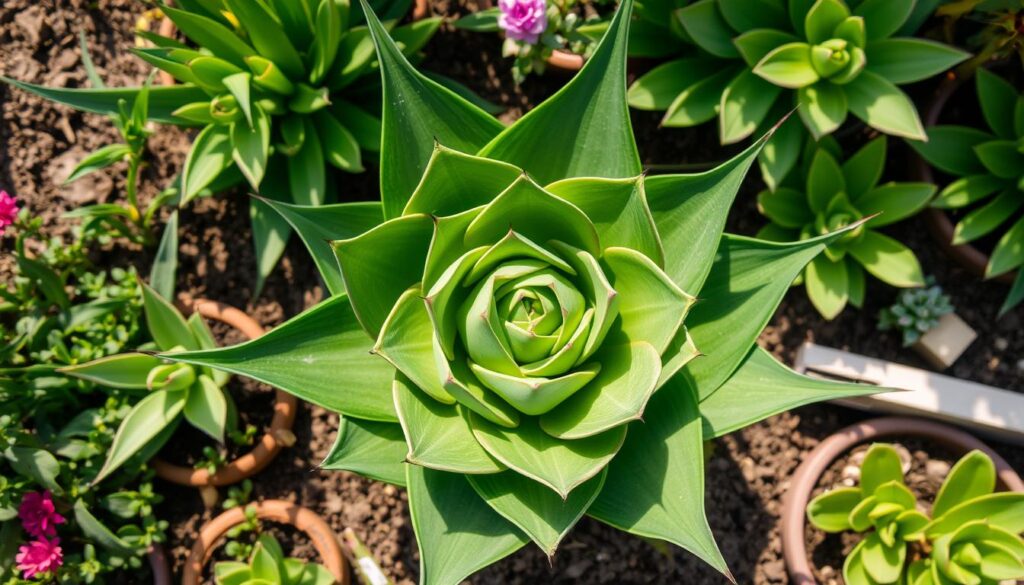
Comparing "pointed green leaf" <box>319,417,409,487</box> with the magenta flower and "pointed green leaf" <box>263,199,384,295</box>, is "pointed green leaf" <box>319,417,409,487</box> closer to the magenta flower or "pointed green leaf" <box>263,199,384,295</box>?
"pointed green leaf" <box>263,199,384,295</box>

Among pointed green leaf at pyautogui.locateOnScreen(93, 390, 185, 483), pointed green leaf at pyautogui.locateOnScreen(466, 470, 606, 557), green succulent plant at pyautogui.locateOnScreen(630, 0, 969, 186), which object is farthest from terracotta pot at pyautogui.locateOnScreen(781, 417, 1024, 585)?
pointed green leaf at pyautogui.locateOnScreen(93, 390, 185, 483)

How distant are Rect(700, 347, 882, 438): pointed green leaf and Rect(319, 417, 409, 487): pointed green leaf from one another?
1.88ft

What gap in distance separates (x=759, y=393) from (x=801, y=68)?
980 millimetres

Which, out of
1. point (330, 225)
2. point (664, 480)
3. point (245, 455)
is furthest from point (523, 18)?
point (245, 455)

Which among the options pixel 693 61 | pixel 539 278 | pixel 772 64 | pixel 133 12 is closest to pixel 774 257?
pixel 539 278

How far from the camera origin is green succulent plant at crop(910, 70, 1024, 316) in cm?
208

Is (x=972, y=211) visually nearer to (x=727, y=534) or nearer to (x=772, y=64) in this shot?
(x=772, y=64)

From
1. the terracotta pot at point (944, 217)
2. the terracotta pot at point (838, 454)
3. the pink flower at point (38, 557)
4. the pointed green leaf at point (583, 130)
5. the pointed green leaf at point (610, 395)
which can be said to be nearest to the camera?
the pointed green leaf at point (610, 395)

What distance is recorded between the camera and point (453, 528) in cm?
137

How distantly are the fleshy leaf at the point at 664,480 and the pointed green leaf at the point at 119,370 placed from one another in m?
1.28

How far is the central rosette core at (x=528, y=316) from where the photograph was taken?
4.13ft

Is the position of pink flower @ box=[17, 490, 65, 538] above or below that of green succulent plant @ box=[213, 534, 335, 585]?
above

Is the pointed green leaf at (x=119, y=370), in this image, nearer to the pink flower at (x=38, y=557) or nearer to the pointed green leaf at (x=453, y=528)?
the pink flower at (x=38, y=557)

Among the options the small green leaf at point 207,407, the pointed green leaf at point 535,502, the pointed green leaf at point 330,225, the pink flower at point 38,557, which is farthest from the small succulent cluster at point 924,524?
the pink flower at point 38,557
